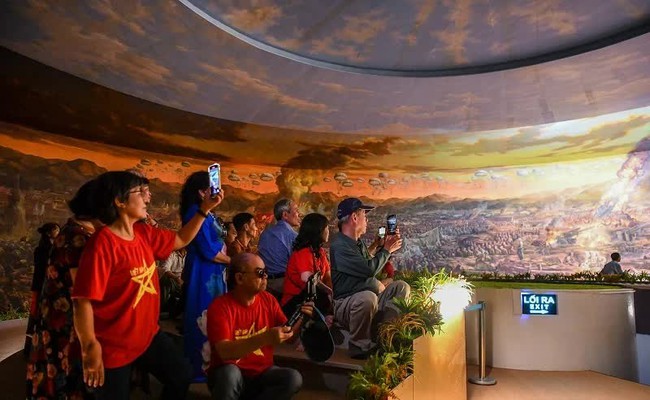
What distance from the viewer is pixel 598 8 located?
25.1 ft

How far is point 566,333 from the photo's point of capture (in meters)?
7.47

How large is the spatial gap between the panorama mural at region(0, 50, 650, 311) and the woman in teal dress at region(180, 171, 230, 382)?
7.07 metres

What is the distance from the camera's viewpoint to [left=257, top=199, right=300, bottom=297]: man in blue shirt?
5797 mm

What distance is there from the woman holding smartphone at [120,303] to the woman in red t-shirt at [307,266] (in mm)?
1835

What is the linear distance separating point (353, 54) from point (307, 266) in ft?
19.1

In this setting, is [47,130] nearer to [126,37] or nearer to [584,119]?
[126,37]

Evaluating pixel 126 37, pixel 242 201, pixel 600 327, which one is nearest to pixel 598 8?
pixel 600 327

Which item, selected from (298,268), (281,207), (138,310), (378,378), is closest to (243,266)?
(138,310)

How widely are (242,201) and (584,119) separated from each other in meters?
9.18

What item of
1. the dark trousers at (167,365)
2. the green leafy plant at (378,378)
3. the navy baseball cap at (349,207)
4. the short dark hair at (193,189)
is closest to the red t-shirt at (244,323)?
the dark trousers at (167,365)

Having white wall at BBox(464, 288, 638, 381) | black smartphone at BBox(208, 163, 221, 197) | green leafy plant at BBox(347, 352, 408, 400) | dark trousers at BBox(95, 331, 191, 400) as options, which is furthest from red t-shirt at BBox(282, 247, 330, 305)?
white wall at BBox(464, 288, 638, 381)

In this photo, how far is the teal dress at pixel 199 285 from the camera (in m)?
3.71

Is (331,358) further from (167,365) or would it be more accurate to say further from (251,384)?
(167,365)

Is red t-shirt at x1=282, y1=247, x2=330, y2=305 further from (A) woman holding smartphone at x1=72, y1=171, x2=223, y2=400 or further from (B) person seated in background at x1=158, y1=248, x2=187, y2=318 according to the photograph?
Result: (A) woman holding smartphone at x1=72, y1=171, x2=223, y2=400
